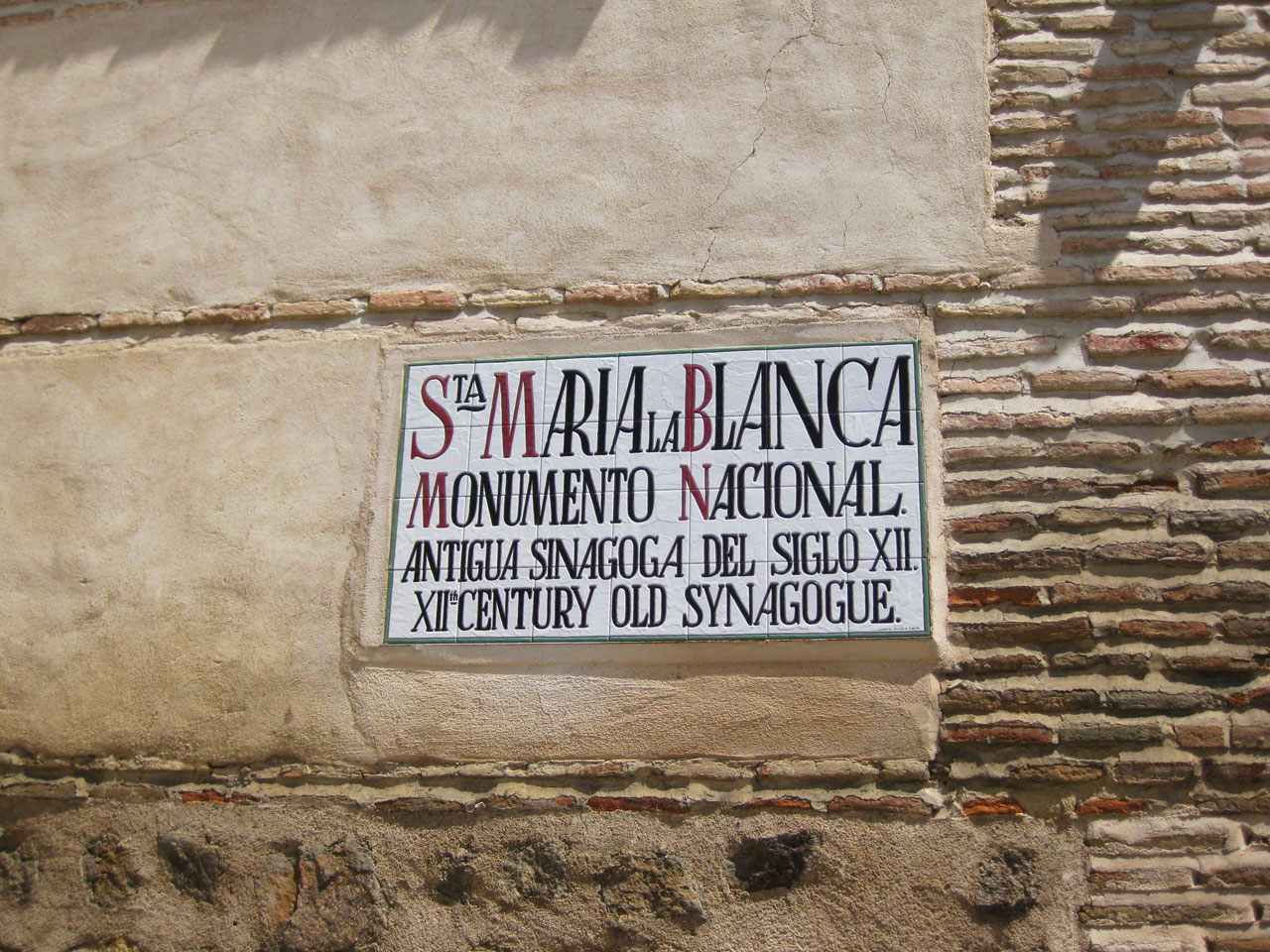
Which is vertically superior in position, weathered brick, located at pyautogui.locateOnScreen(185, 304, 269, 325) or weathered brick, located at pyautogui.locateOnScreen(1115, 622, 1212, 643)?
weathered brick, located at pyautogui.locateOnScreen(185, 304, 269, 325)

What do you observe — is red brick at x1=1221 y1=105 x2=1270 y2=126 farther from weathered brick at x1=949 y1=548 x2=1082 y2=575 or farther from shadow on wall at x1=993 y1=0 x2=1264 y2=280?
weathered brick at x1=949 y1=548 x2=1082 y2=575

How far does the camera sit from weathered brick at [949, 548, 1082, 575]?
2938 mm

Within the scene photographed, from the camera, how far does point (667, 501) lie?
3.09 m

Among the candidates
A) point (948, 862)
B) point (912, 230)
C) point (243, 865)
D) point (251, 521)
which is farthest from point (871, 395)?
point (243, 865)

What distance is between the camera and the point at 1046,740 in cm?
279

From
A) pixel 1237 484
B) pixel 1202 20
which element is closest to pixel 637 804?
pixel 1237 484

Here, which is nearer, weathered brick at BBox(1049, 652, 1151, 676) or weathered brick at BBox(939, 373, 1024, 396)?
weathered brick at BBox(1049, 652, 1151, 676)

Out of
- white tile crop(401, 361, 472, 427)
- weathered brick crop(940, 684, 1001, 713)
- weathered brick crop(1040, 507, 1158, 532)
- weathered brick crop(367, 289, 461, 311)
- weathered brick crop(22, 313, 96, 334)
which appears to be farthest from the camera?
weathered brick crop(22, 313, 96, 334)

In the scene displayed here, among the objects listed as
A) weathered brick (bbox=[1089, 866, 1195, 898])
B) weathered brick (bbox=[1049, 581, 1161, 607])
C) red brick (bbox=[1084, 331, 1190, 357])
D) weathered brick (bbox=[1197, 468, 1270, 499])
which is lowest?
weathered brick (bbox=[1089, 866, 1195, 898])

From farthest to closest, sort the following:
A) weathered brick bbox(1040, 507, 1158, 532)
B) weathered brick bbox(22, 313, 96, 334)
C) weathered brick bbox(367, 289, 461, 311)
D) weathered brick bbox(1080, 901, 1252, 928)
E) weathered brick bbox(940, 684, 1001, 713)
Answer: weathered brick bbox(22, 313, 96, 334)
weathered brick bbox(367, 289, 461, 311)
weathered brick bbox(1040, 507, 1158, 532)
weathered brick bbox(940, 684, 1001, 713)
weathered brick bbox(1080, 901, 1252, 928)

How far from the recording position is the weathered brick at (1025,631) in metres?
2.88

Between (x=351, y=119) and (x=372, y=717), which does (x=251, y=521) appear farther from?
(x=351, y=119)

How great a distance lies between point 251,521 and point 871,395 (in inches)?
74.8

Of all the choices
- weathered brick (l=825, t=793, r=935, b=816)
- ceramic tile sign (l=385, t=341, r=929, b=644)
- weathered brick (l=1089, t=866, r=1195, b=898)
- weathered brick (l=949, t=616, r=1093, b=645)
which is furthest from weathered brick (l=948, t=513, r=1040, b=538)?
weathered brick (l=1089, t=866, r=1195, b=898)
